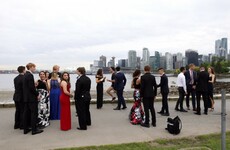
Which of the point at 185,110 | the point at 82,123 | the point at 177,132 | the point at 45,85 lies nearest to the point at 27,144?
the point at 82,123

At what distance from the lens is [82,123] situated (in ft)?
23.4

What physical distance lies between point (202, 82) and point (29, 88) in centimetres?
611

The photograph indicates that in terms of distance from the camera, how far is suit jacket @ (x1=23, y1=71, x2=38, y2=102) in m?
6.49

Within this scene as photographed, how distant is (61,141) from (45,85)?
7.46ft

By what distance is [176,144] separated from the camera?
5.73 meters

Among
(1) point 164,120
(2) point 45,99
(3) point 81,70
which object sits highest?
(3) point 81,70

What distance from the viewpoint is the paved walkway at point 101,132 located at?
585 centimetres

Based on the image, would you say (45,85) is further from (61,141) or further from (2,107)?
(2,107)

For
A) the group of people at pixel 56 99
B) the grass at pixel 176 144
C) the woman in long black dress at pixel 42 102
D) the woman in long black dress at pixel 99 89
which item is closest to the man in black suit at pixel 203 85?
the group of people at pixel 56 99

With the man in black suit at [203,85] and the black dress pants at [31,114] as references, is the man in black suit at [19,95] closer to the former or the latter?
the black dress pants at [31,114]

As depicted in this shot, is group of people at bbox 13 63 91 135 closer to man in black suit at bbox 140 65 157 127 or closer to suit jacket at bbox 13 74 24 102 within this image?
suit jacket at bbox 13 74 24 102

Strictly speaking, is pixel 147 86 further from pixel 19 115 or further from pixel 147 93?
pixel 19 115

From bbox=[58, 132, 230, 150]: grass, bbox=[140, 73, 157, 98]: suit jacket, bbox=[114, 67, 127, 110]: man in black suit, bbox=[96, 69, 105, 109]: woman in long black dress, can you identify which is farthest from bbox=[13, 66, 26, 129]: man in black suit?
bbox=[114, 67, 127, 110]: man in black suit

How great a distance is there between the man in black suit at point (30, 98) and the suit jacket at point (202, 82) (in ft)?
19.2
